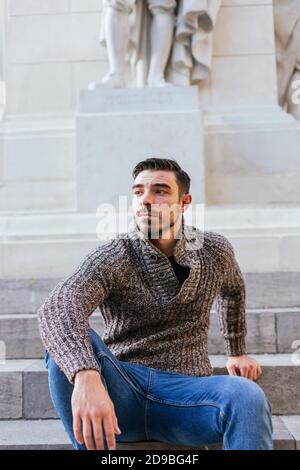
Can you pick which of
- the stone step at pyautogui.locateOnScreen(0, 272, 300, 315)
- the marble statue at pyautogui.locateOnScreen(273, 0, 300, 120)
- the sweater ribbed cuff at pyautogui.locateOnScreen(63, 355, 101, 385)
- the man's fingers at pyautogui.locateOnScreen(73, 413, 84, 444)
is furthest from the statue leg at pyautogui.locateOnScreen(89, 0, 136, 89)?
the man's fingers at pyautogui.locateOnScreen(73, 413, 84, 444)

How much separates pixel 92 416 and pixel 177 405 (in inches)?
14.6

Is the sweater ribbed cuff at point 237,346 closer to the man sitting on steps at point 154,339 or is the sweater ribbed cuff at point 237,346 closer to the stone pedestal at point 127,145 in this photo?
the man sitting on steps at point 154,339

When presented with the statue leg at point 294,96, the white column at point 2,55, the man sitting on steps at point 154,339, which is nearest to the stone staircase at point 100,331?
the man sitting on steps at point 154,339

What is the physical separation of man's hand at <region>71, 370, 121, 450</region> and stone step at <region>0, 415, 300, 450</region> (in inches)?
16.0

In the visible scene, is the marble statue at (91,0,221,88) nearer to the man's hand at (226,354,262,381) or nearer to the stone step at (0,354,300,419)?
the stone step at (0,354,300,419)

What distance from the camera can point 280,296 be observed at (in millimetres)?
3514

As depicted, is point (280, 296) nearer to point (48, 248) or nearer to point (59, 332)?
point (48, 248)

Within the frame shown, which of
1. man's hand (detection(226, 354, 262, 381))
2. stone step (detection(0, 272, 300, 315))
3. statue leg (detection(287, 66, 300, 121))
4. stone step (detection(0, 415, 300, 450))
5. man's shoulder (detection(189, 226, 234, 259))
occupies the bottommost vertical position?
stone step (detection(0, 415, 300, 450))

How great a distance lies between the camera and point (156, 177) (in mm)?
2068

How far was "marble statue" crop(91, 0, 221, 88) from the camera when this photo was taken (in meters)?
4.80

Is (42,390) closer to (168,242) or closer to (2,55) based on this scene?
(168,242)

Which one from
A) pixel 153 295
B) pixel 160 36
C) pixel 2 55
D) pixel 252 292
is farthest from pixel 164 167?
pixel 2 55

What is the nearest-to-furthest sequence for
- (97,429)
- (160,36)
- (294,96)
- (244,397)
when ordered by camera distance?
1. (97,429)
2. (244,397)
3. (160,36)
4. (294,96)

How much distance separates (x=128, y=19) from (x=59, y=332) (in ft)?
12.7
